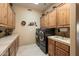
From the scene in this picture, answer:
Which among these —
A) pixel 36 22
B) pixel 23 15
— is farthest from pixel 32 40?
pixel 23 15

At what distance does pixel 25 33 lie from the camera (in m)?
6.94

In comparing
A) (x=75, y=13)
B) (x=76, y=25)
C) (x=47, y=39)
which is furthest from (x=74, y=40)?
(x=47, y=39)

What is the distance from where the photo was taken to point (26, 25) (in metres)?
6.96

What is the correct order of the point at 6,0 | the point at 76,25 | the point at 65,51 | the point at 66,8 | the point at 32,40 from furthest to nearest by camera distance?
the point at 32,40
the point at 66,8
the point at 65,51
the point at 76,25
the point at 6,0

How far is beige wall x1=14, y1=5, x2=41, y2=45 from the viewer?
6762 mm

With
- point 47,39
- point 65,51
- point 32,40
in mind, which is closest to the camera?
point 65,51

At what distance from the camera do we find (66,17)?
293 centimetres

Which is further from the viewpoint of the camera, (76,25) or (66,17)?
(66,17)

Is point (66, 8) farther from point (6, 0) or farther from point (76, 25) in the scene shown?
point (6, 0)

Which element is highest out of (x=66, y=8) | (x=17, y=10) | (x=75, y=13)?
(x=17, y=10)

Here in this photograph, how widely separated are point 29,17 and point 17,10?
98 centimetres

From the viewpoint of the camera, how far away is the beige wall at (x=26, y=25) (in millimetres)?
6762

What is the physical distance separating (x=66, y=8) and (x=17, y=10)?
453 cm

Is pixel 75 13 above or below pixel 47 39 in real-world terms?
above
